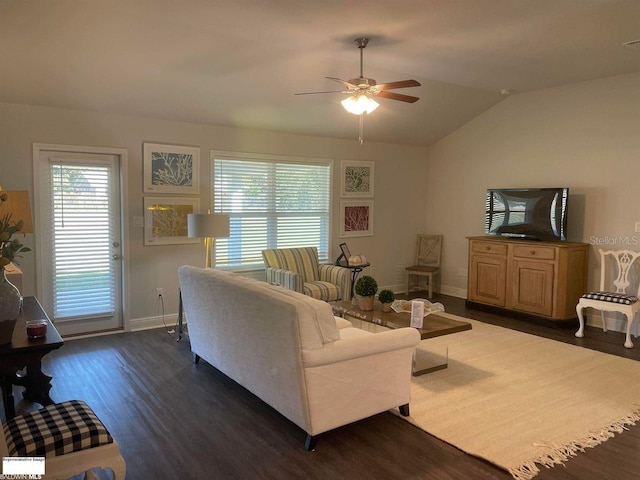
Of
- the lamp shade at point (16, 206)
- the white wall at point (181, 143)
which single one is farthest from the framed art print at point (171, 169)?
the lamp shade at point (16, 206)

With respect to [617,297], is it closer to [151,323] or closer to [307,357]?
[307,357]

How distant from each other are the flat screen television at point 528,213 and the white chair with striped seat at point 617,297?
60 centimetres

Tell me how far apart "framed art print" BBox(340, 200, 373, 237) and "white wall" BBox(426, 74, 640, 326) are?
133 cm

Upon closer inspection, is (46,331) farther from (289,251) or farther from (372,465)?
(289,251)

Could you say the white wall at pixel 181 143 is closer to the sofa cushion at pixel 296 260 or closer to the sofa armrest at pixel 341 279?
the sofa cushion at pixel 296 260

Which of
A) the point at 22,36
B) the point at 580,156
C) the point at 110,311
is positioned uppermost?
the point at 22,36

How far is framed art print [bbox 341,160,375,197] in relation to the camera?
7.07 metres

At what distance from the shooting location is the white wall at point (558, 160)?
18.1 ft

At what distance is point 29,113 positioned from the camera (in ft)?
15.3

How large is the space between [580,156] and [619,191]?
652 millimetres

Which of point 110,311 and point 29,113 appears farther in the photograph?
point 110,311

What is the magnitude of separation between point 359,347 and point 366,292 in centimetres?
150

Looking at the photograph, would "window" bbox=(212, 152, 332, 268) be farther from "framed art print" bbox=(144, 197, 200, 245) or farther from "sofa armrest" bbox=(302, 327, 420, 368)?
"sofa armrest" bbox=(302, 327, 420, 368)

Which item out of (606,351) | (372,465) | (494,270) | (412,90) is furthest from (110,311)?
(606,351)
